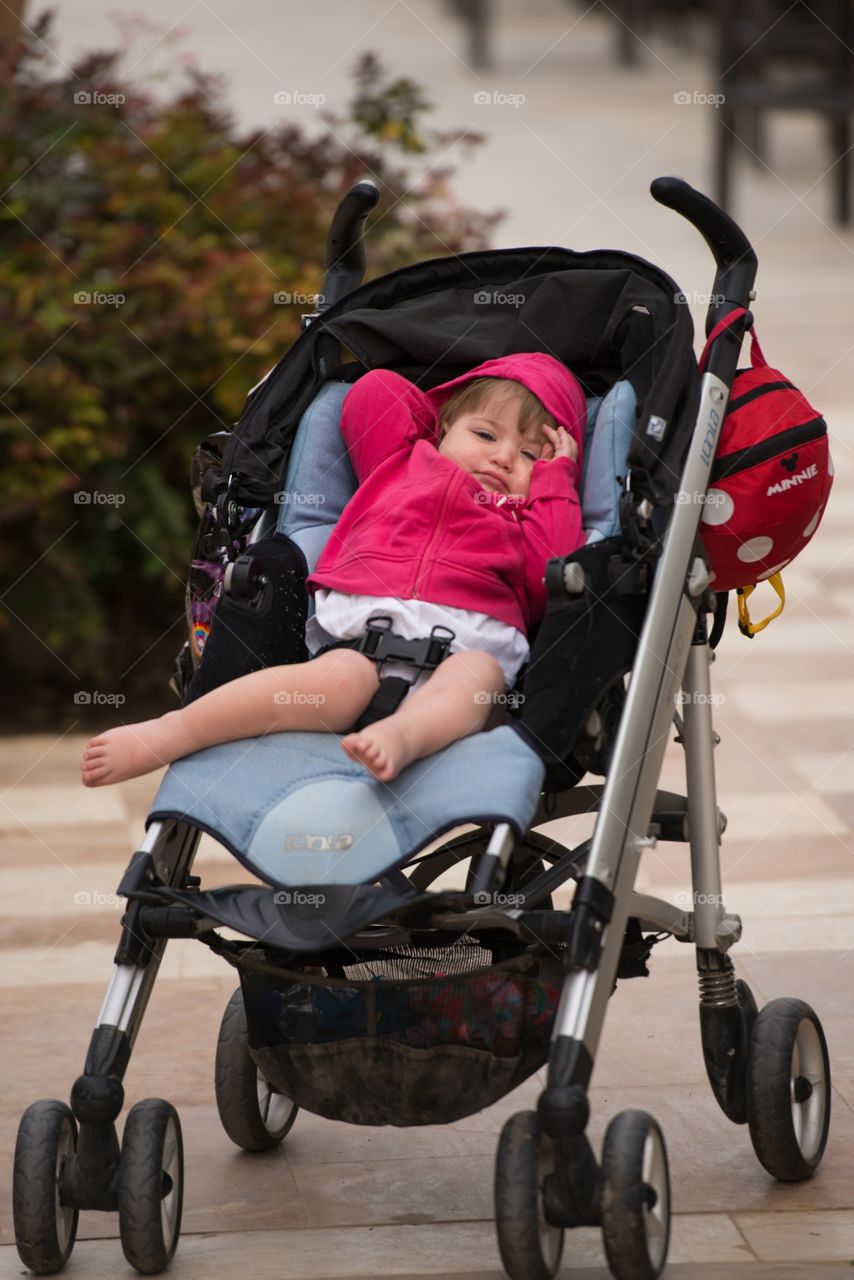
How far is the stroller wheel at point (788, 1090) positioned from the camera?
307 centimetres

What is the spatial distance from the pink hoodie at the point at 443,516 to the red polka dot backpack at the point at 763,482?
252 millimetres

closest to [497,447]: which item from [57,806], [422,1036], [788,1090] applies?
A: [422,1036]

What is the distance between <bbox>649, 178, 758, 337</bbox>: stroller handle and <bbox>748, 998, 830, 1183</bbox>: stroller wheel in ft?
3.83

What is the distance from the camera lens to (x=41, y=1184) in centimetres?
276

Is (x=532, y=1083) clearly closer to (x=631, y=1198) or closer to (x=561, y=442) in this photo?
(x=631, y=1198)

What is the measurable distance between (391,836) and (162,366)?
3267 mm

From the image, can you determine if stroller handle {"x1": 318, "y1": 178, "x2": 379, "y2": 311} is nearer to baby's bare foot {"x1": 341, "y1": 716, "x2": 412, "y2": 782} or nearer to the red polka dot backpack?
the red polka dot backpack

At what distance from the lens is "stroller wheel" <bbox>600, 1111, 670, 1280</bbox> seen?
263 cm

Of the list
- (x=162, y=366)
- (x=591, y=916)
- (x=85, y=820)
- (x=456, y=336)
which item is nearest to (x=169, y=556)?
(x=162, y=366)

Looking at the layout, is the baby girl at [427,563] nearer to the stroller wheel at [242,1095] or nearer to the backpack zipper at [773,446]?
the backpack zipper at [773,446]

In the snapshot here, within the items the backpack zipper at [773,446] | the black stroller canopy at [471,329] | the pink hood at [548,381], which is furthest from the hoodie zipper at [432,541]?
the backpack zipper at [773,446]

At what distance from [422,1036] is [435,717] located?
0.48 m

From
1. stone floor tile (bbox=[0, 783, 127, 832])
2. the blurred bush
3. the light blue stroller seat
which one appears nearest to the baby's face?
the light blue stroller seat

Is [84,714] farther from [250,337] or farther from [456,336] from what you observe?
[456,336]
